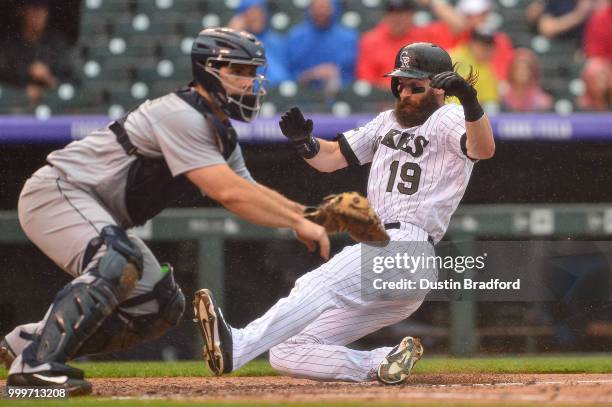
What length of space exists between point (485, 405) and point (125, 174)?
60.6 inches

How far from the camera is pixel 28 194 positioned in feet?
14.1

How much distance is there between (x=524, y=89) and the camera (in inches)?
323

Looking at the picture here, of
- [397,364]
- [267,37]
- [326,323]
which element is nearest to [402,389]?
[397,364]

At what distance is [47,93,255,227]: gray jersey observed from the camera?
13.3 ft

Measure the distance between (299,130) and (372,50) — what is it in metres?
3.47

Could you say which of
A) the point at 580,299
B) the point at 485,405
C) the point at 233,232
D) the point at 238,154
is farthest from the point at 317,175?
the point at 485,405

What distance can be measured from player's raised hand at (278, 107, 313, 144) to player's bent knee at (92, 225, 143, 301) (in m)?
1.27

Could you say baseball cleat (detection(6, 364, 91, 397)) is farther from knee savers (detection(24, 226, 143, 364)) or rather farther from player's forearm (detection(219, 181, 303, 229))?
player's forearm (detection(219, 181, 303, 229))

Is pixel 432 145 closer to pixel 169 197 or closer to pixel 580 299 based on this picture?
pixel 169 197

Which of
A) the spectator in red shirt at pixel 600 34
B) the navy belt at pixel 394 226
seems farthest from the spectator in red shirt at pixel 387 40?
the navy belt at pixel 394 226

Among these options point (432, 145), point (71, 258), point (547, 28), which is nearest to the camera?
point (71, 258)

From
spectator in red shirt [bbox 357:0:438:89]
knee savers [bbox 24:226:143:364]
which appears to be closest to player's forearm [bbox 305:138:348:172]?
knee savers [bbox 24:226:143:364]

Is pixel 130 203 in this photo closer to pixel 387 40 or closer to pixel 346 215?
pixel 346 215

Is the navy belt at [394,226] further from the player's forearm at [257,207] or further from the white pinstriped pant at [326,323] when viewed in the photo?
the player's forearm at [257,207]
